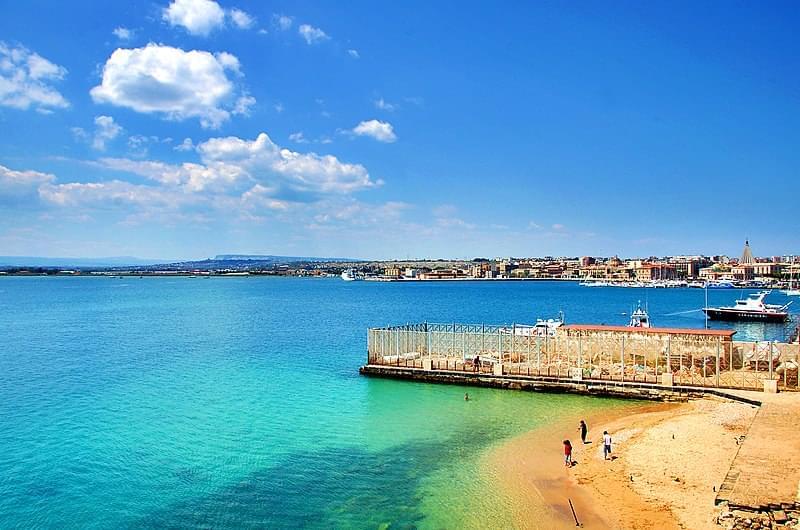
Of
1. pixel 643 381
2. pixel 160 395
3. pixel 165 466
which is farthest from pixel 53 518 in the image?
pixel 643 381

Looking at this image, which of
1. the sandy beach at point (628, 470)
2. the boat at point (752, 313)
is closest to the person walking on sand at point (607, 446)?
the sandy beach at point (628, 470)

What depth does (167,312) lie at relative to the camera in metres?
106

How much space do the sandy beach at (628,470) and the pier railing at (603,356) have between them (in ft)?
17.3

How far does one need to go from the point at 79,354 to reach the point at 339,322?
38027mm

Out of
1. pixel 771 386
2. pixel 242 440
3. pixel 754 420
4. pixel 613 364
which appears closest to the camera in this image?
pixel 754 420

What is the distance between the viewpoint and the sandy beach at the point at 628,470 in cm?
1775

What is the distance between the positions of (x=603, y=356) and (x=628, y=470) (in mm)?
19570

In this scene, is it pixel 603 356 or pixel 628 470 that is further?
pixel 603 356

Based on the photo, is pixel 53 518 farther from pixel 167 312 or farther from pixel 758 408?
pixel 167 312

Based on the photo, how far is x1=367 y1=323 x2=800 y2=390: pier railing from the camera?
33.8 meters

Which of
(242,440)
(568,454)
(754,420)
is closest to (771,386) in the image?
(754,420)

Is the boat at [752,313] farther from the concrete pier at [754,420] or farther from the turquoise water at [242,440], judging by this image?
the turquoise water at [242,440]

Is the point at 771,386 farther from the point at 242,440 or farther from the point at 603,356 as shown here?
the point at 242,440

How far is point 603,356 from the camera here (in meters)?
40.1
